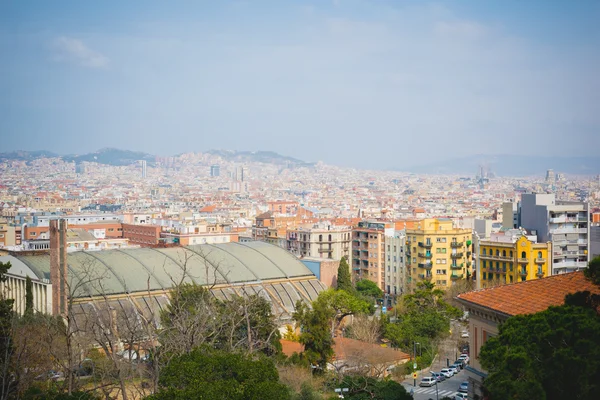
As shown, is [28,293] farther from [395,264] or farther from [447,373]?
[395,264]

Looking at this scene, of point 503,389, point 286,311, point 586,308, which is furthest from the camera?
point 286,311

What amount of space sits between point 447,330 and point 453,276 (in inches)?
638

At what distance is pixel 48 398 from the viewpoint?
50.1 ft

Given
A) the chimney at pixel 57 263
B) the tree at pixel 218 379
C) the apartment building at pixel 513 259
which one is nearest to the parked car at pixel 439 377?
the apartment building at pixel 513 259

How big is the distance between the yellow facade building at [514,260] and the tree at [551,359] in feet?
98.8

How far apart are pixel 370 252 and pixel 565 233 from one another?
1499 centimetres

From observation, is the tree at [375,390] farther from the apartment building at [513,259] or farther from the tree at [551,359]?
the apartment building at [513,259]

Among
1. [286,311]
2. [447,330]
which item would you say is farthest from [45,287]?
[447,330]

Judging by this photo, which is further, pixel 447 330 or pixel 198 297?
pixel 447 330

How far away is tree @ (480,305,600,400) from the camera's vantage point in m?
10.9

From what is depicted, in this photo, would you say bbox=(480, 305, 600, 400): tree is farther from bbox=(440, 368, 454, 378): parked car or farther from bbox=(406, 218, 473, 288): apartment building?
bbox=(406, 218, 473, 288): apartment building

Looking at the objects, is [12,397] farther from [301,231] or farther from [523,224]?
[301,231]

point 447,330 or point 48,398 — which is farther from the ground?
point 48,398

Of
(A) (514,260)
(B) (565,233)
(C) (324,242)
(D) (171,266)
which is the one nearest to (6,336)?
(D) (171,266)
